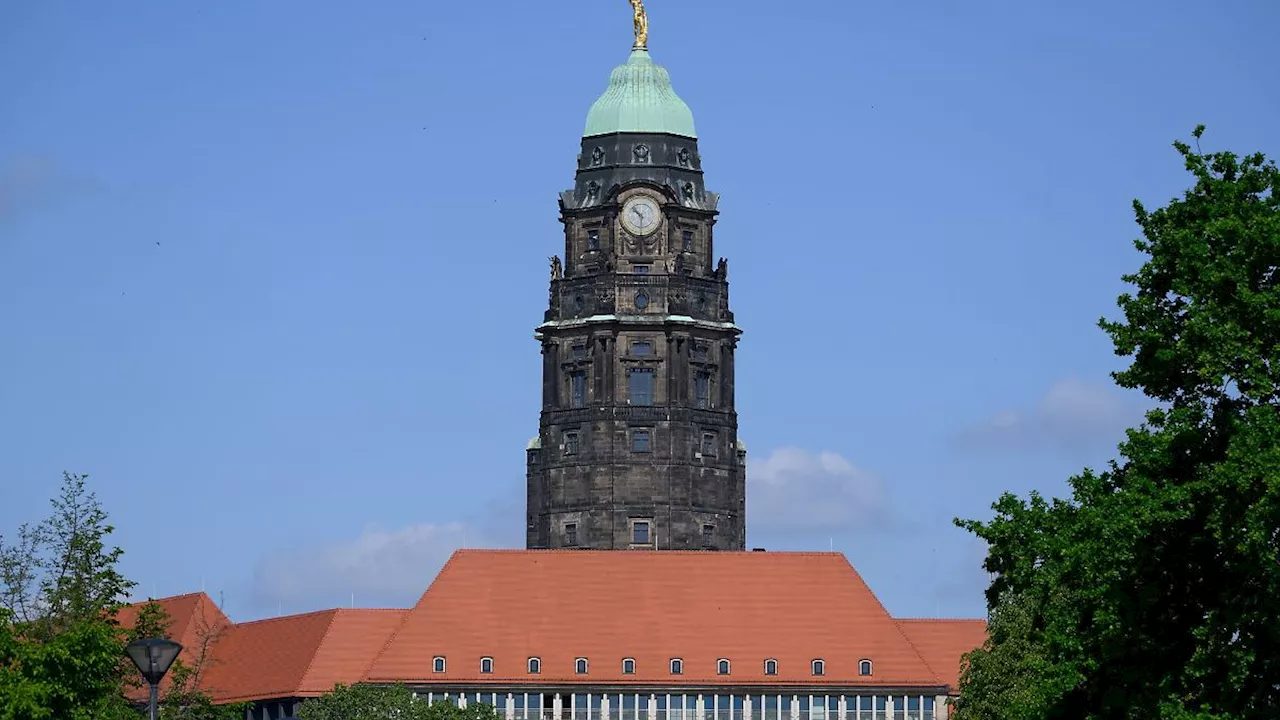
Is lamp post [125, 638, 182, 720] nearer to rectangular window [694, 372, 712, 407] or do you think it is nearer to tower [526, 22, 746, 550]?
tower [526, 22, 746, 550]

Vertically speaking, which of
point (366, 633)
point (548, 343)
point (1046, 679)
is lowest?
point (1046, 679)

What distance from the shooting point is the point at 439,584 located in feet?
524

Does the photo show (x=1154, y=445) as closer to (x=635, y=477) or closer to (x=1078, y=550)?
(x=1078, y=550)

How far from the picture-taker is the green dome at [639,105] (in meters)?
168

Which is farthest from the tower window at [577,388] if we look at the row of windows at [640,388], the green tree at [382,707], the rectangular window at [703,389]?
the green tree at [382,707]

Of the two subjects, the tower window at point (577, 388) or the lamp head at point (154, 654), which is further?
the tower window at point (577, 388)

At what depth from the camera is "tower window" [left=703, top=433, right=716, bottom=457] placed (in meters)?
166

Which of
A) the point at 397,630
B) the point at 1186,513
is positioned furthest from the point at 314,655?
the point at 1186,513

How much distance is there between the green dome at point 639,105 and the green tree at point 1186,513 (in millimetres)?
88577

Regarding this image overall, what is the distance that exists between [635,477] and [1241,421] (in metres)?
91.2

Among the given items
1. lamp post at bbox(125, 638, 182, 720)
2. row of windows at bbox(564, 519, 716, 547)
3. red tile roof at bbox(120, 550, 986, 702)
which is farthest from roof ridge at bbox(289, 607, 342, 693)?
lamp post at bbox(125, 638, 182, 720)

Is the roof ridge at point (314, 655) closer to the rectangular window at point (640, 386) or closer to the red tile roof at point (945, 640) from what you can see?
the rectangular window at point (640, 386)

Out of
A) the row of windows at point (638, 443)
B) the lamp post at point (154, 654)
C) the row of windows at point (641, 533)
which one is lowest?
the lamp post at point (154, 654)

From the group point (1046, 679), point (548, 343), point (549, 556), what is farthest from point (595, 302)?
point (1046, 679)
